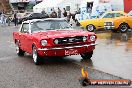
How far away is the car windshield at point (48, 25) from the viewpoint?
12.8 metres

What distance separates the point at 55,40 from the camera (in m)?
11.3

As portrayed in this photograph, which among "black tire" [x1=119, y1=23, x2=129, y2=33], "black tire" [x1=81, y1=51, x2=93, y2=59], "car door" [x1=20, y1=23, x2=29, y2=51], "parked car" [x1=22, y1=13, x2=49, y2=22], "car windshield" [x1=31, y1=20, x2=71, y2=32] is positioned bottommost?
"parked car" [x1=22, y1=13, x2=49, y2=22]

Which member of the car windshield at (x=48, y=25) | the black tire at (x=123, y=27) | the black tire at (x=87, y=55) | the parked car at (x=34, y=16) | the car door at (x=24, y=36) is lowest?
the parked car at (x=34, y=16)

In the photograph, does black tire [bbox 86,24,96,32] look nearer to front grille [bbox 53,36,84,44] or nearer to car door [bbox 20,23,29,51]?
car door [bbox 20,23,29,51]

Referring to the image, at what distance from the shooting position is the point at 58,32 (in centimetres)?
1216

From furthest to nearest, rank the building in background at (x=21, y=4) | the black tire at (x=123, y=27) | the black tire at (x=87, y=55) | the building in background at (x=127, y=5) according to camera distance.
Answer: the building in background at (x=21, y=4) → the building in background at (x=127, y=5) → the black tire at (x=123, y=27) → the black tire at (x=87, y=55)

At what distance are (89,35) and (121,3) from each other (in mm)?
25314

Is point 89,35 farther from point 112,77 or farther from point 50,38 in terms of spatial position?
point 112,77

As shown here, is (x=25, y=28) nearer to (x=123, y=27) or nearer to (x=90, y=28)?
(x=123, y=27)

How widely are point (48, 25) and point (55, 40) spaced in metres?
1.82

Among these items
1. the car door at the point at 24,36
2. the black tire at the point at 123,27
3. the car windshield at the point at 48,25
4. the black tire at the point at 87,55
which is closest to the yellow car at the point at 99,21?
the black tire at the point at 123,27

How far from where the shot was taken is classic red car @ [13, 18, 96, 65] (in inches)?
444

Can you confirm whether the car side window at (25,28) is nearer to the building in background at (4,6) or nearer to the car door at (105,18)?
the car door at (105,18)

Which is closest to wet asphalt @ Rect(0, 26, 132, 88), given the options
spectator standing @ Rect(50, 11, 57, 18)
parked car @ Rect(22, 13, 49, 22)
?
spectator standing @ Rect(50, 11, 57, 18)
